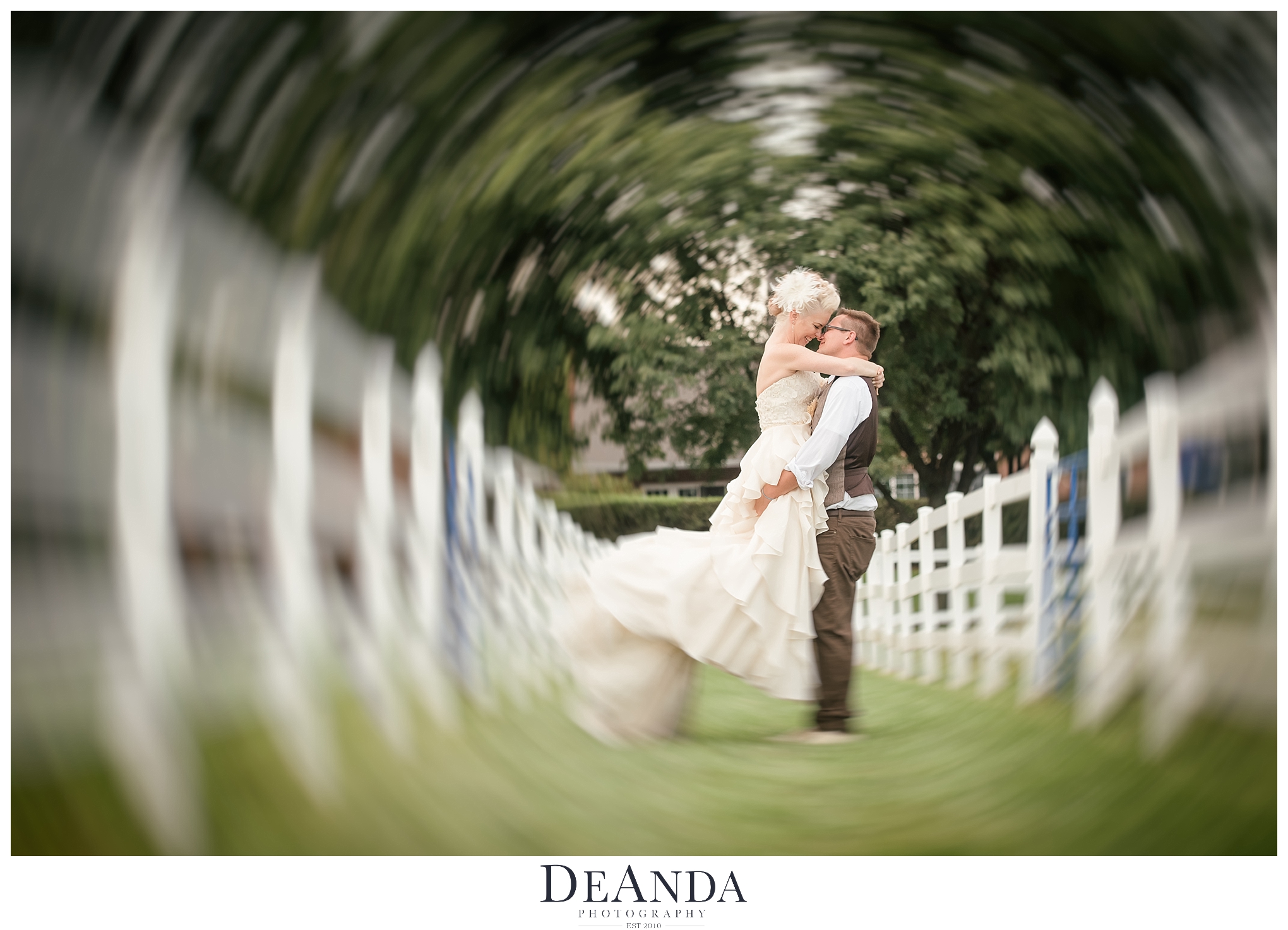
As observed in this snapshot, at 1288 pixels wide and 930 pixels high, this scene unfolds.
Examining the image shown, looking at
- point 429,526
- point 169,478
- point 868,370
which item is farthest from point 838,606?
point 169,478

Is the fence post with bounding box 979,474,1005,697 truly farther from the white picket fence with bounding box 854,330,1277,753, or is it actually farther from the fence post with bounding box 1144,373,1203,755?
the fence post with bounding box 1144,373,1203,755

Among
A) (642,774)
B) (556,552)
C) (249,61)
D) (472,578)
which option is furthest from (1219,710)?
(249,61)

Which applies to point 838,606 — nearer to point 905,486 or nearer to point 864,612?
point 864,612

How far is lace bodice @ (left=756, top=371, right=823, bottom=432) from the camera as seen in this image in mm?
2764

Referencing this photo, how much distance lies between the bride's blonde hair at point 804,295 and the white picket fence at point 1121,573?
70 centimetres

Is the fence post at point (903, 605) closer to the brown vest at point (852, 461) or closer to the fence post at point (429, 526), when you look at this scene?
the brown vest at point (852, 461)

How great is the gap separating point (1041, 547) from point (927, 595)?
1.23ft

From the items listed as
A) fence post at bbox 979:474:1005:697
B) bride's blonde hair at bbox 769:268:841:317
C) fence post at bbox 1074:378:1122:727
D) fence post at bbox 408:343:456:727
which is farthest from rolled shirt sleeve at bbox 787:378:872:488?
fence post at bbox 408:343:456:727

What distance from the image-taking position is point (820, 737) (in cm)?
278

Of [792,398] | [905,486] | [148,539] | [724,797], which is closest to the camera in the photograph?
[148,539]

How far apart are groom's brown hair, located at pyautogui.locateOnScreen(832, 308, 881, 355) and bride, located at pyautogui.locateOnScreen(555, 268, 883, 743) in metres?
0.06

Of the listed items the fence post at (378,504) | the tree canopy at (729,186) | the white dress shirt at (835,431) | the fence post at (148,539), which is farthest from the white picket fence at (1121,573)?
the fence post at (148,539)

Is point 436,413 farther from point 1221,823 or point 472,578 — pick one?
point 1221,823
